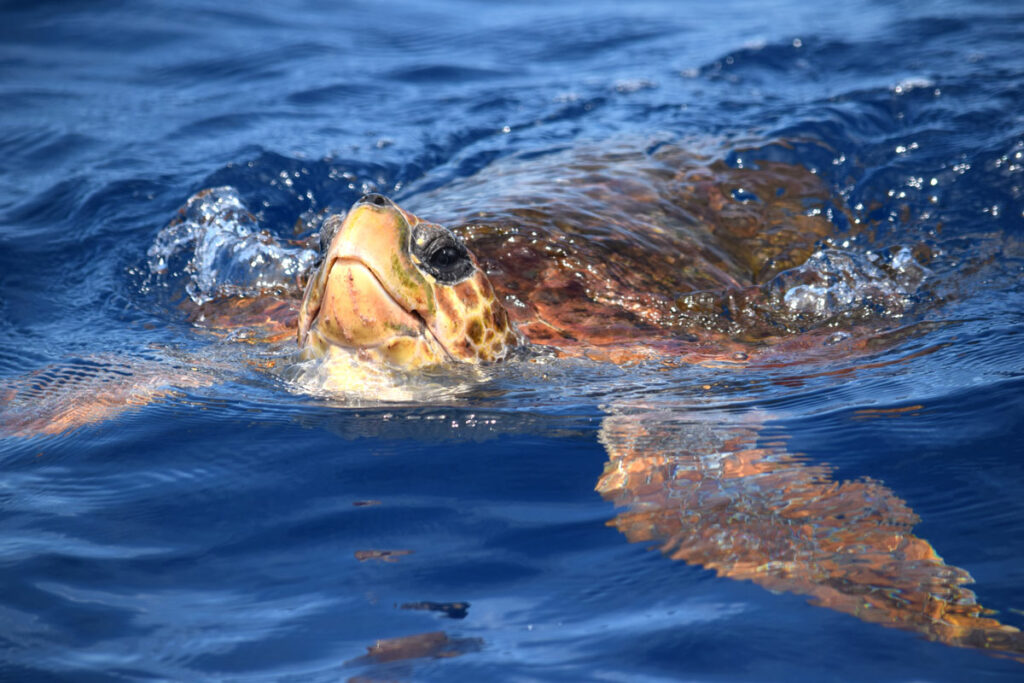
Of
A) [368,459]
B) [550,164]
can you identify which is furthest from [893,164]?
[368,459]

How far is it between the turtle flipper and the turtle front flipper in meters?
1.84

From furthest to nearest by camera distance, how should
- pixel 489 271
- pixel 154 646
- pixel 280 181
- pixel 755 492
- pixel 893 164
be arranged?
pixel 280 181, pixel 893 164, pixel 489 271, pixel 755 492, pixel 154 646

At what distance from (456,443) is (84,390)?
5.57 feet

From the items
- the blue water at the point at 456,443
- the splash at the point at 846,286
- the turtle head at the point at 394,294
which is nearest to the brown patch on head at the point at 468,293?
the turtle head at the point at 394,294

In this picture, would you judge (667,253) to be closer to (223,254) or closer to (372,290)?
(372,290)

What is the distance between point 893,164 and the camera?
6.11m

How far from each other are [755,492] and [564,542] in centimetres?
65

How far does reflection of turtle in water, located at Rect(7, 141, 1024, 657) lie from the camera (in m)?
2.58

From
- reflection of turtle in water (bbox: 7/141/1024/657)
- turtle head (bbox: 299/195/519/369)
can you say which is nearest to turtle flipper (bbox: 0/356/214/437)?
reflection of turtle in water (bbox: 7/141/1024/657)

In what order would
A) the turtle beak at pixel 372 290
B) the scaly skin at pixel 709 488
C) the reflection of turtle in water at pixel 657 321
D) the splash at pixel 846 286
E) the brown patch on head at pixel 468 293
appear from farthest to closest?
1. the splash at pixel 846 286
2. the brown patch on head at pixel 468 293
3. the turtle beak at pixel 372 290
4. the reflection of turtle in water at pixel 657 321
5. the scaly skin at pixel 709 488

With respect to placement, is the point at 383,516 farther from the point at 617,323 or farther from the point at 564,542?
the point at 617,323

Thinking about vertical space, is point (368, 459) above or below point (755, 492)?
above

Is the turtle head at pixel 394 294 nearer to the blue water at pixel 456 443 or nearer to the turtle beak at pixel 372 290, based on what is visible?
the turtle beak at pixel 372 290

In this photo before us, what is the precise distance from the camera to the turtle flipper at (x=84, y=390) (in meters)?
3.56
